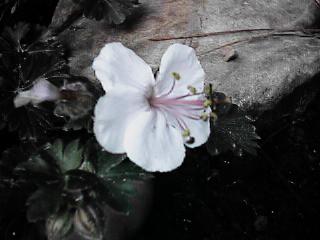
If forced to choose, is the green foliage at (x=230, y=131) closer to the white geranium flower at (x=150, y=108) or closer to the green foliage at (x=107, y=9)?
the white geranium flower at (x=150, y=108)

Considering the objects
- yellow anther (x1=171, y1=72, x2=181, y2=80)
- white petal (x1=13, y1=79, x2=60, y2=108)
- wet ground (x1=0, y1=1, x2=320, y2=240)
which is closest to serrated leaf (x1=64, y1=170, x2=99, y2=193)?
white petal (x1=13, y1=79, x2=60, y2=108)

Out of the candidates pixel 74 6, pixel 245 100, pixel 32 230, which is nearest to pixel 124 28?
pixel 74 6

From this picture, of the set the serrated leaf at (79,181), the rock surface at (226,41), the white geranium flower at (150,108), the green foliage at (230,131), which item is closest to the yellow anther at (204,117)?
the white geranium flower at (150,108)

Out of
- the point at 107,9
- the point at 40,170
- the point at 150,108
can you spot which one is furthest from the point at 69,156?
the point at 107,9

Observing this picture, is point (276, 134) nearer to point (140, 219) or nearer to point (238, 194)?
point (238, 194)

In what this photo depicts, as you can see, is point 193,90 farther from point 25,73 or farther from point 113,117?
point 25,73

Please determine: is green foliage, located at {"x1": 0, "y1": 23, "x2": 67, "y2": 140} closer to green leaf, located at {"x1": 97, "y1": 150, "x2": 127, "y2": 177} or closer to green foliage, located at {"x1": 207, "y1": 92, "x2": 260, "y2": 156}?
green leaf, located at {"x1": 97, "y1": 150, "x2": 127, "y2": 177}
